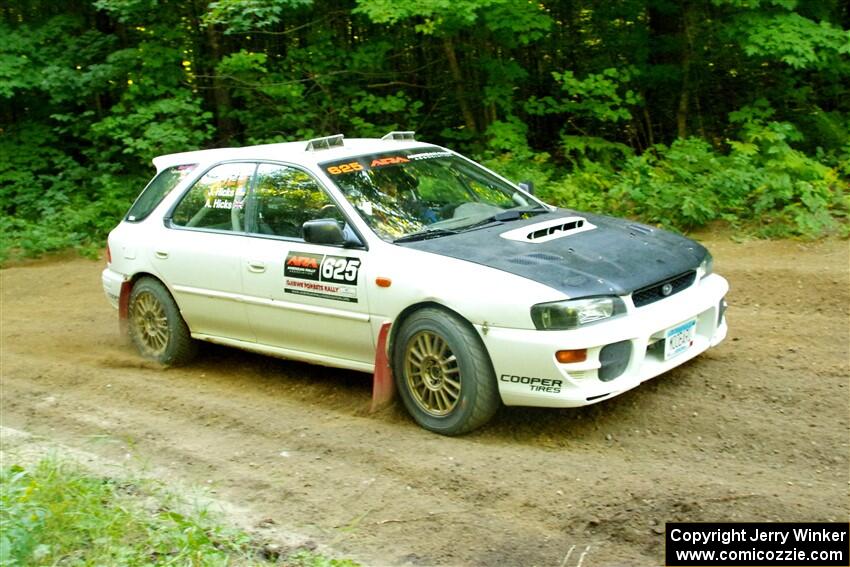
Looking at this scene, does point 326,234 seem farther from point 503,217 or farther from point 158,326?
point 158,326

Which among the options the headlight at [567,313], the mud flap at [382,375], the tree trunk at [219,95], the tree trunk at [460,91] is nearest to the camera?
the headlight at [567,313]

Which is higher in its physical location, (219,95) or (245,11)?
(245,11)

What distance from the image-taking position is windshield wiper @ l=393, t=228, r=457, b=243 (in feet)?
19.6

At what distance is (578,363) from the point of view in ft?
16.9

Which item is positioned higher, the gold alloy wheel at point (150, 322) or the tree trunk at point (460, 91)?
the tree trunk at point (460, 91)

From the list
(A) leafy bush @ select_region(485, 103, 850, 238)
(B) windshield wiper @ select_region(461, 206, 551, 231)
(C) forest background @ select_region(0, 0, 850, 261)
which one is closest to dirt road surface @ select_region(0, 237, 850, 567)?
(B) windshield wiper @ select_region(461, 206, 551, 231)

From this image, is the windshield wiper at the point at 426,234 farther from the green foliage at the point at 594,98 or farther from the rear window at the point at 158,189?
the green foliage at the point at 594,98

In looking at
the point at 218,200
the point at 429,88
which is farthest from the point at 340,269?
the point at 429,88

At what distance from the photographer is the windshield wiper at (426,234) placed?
5.98 m

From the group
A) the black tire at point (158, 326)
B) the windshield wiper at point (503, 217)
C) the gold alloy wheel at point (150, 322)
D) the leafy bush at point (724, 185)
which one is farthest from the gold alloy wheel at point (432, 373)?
the leafy bush at point (724, 185)

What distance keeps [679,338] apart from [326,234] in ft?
7.39

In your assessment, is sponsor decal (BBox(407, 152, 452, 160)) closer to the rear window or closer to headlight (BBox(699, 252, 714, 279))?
the rear window

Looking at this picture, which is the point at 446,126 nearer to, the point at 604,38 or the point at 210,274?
the point at 604,38

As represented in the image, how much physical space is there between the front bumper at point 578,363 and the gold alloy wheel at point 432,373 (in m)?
0.29
